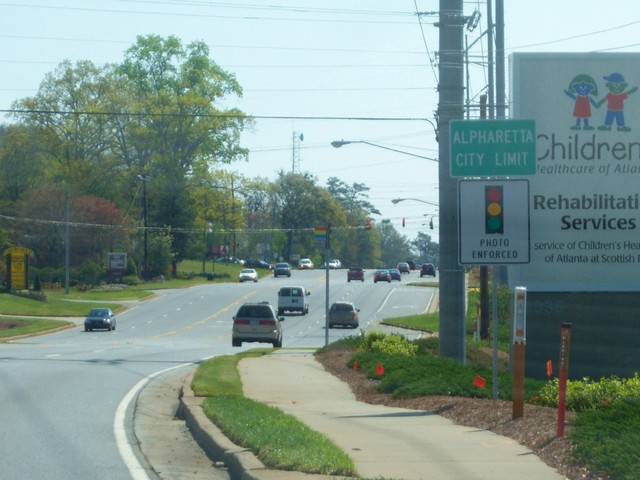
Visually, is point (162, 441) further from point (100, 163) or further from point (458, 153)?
point (100, 163)

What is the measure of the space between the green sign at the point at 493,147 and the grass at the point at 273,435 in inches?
171

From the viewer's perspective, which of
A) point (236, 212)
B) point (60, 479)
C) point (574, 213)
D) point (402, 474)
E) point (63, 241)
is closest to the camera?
point (402, 474)

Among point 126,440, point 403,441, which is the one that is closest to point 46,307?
point 126,440

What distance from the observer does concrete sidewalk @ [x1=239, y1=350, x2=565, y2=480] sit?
8.68m

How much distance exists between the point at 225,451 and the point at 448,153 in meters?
9.34

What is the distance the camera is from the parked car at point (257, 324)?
35.2 meters

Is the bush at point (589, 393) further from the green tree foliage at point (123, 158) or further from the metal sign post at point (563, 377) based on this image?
the green tree foliage at point (123, 158)

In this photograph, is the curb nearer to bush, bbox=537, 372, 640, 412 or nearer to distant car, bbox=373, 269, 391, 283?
bush, bbox=537, 372, 640, 412

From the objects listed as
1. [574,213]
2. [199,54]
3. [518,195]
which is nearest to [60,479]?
[518,195]

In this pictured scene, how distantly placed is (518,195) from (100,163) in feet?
264

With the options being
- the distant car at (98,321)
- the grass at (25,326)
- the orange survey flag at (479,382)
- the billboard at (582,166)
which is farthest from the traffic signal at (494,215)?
the distant car at (98,321)

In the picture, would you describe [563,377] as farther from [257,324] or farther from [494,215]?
[257,324]

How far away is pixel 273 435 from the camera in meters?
10.3

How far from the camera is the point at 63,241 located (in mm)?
83062
